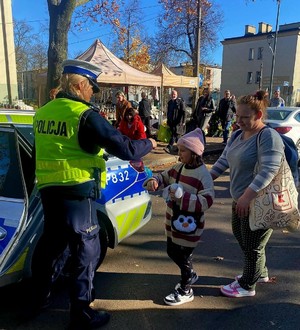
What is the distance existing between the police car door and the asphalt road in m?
0.66

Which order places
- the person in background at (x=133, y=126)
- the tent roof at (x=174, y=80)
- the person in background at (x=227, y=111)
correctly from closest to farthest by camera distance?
1. the person in background at (x=133, y=126)
2. the person in background at (x=227, y=111)
3. the tent roof at (x=174, y=80)

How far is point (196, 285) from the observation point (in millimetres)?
3051

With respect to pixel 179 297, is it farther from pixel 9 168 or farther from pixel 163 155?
pixel 163 155

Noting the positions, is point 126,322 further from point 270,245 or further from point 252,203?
point 270,245

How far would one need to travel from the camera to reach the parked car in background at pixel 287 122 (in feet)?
27.0

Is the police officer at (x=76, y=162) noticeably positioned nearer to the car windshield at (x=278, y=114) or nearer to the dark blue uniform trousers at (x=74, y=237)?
the dark blue uniform trousers at (x=74, y=237)

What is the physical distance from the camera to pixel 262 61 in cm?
4428

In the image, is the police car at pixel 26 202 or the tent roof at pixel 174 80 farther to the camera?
the tent roof at pixel 174 80

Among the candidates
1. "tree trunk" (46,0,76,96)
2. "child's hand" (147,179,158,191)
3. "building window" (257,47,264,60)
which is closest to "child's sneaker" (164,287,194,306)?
"child's hand" (147,179,158,191)

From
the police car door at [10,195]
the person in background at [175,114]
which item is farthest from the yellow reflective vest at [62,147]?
the person in background at [175,114]

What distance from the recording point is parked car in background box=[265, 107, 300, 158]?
8.23 m

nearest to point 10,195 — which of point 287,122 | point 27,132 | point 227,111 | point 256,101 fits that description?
point 27,132

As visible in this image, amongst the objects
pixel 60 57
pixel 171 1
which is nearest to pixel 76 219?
pixel 60 57

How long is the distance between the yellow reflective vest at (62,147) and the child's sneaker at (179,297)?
1290 millimetres
